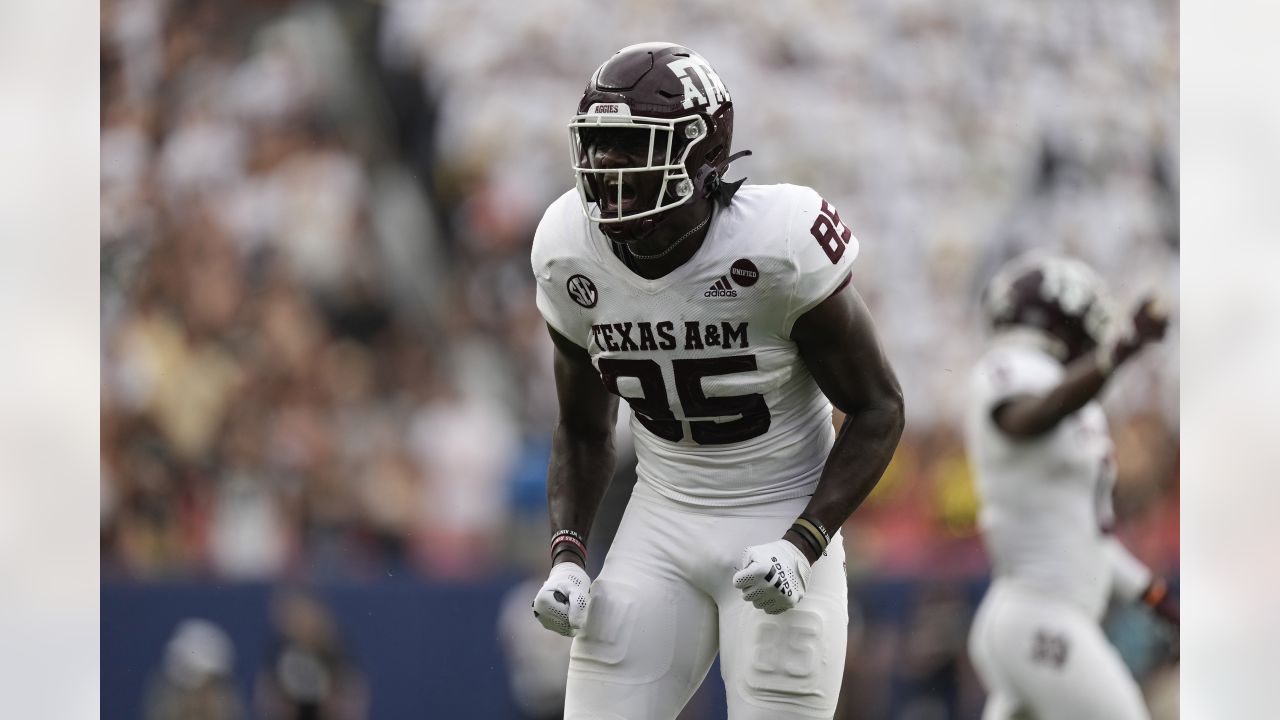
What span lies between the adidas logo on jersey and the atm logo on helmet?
302mm

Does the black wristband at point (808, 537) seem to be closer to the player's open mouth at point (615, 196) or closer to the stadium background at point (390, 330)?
the player's open mouth at point (615, 196)

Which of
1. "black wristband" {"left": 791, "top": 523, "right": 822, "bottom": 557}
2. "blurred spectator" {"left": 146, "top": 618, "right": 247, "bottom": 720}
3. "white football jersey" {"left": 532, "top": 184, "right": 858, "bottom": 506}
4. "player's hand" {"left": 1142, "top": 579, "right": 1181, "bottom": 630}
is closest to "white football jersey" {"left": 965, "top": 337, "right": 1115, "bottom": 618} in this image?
"player's hand" {"left": 1142, "top": 579, "right": 1181, "bottom": 630}

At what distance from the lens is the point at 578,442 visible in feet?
9.75

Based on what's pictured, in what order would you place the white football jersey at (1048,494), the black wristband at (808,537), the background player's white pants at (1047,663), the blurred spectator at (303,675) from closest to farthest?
the black wristband at (808,537) < the background player's white pants at (1047,663) < the white football jersey at (1048,494) < the blurred spectator at (303,675)

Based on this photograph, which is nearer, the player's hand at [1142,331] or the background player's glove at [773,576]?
the background player's glove at [773,576]

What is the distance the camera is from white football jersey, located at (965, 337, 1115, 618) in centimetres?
485

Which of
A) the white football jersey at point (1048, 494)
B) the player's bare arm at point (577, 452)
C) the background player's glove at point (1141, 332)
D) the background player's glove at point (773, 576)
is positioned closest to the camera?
the background player's glove at point (773, 576)

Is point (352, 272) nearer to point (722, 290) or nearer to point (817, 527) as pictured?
point (722, 290)

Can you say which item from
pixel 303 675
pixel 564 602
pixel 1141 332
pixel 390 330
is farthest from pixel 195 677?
pixel 1141 332

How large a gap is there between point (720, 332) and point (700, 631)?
55cm

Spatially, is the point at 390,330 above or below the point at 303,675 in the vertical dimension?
above

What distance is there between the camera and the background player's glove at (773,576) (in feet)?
8.22

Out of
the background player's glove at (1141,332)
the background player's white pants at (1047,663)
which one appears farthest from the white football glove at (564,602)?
the background player's white pants at (1047,663)

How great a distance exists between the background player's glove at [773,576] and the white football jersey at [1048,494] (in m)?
2.45
